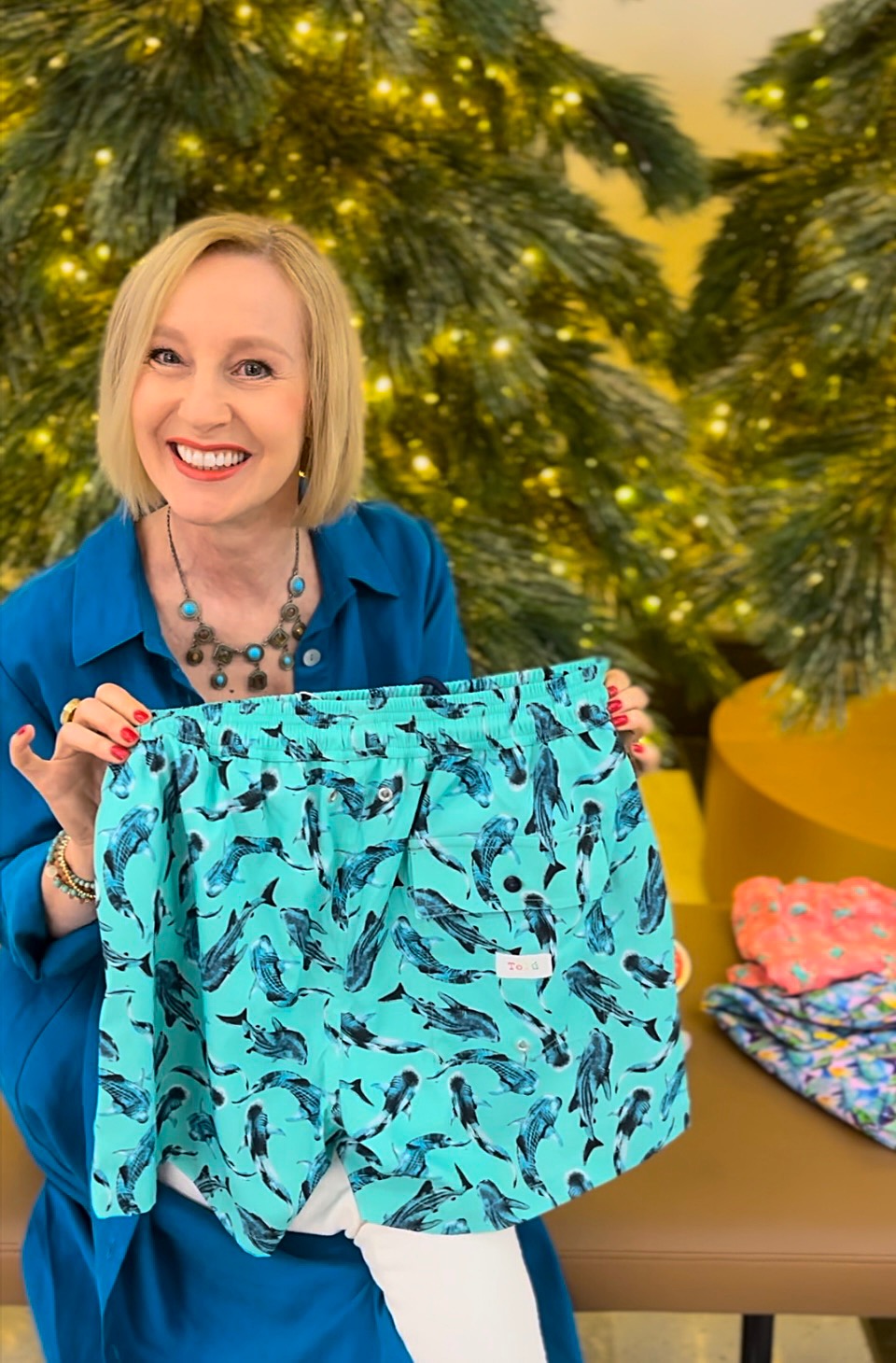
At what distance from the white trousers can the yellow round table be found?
1.11 metres

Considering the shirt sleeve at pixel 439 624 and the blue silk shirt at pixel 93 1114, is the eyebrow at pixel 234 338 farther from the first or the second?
the shirt sleeve at pixel 439 624

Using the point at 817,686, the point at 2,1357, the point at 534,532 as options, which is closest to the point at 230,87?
the point at 534,532

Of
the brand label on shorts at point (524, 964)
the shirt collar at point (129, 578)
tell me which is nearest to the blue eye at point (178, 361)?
the shirt collar at point (129, 578)

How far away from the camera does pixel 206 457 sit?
103cm

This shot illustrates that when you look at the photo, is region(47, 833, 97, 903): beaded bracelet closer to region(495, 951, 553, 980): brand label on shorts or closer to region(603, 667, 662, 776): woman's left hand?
region(495, 951, 553, 980): brand label on shorts

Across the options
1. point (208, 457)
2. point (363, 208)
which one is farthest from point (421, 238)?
point (208, 457)

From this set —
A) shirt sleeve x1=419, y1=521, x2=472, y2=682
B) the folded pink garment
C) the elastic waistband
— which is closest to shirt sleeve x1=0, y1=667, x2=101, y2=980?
the elastic waistband

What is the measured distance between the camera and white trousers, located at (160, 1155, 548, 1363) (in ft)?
2.94

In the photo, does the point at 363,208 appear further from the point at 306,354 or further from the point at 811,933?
the point at 811,933

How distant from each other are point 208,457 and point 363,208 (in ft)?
2.19

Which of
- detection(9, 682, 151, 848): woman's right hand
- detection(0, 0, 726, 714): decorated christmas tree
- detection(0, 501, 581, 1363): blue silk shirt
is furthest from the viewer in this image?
detection(0, 0, 726, 714): decorated christmas tree

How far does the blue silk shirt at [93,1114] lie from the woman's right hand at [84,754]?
11cm

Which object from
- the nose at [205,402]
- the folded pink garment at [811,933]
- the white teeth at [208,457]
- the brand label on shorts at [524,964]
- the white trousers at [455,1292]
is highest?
the nose at [205,402]

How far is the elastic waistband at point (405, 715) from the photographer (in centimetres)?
85
